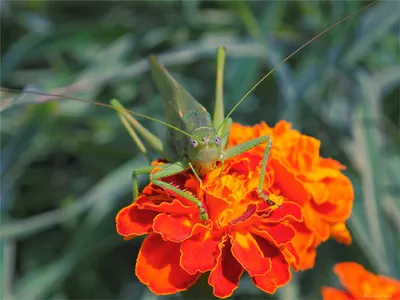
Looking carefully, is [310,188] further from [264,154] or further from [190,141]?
[190,141]

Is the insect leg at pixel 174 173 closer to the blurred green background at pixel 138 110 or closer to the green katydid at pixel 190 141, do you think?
the green katydid at pixel 190 141

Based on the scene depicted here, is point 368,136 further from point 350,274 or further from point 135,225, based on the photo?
point 135,225

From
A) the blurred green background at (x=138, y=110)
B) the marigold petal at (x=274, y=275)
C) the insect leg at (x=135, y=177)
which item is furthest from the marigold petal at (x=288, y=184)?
the blurred green background at (x=138, y=110)

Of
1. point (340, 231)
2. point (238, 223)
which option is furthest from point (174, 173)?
point (340, 231)

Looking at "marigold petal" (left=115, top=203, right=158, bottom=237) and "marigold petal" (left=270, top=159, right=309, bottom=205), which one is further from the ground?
"marigold petal" (left=270, top=159, right=309, bottom=205)

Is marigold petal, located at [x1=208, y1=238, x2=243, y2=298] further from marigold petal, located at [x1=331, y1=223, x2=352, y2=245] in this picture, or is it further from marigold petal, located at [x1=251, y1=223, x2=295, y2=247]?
marigold petal, located at [x1=331, y1=223, x2=352, y2=245]

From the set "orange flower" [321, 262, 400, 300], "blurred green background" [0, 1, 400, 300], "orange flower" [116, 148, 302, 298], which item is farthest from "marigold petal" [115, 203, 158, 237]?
"blurred green background" [0, 1, 400, 300]

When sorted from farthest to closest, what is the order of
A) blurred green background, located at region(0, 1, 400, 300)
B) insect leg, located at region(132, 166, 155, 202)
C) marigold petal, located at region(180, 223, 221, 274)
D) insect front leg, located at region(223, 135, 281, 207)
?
blurred green background, located at region(0, 1, 400, 300), insect leg, located at region(132, 166, 155, 202), insect front leg, located at region(223, 135, 281, 207), marigold petal, located at region(180, 223, 221, 274)
